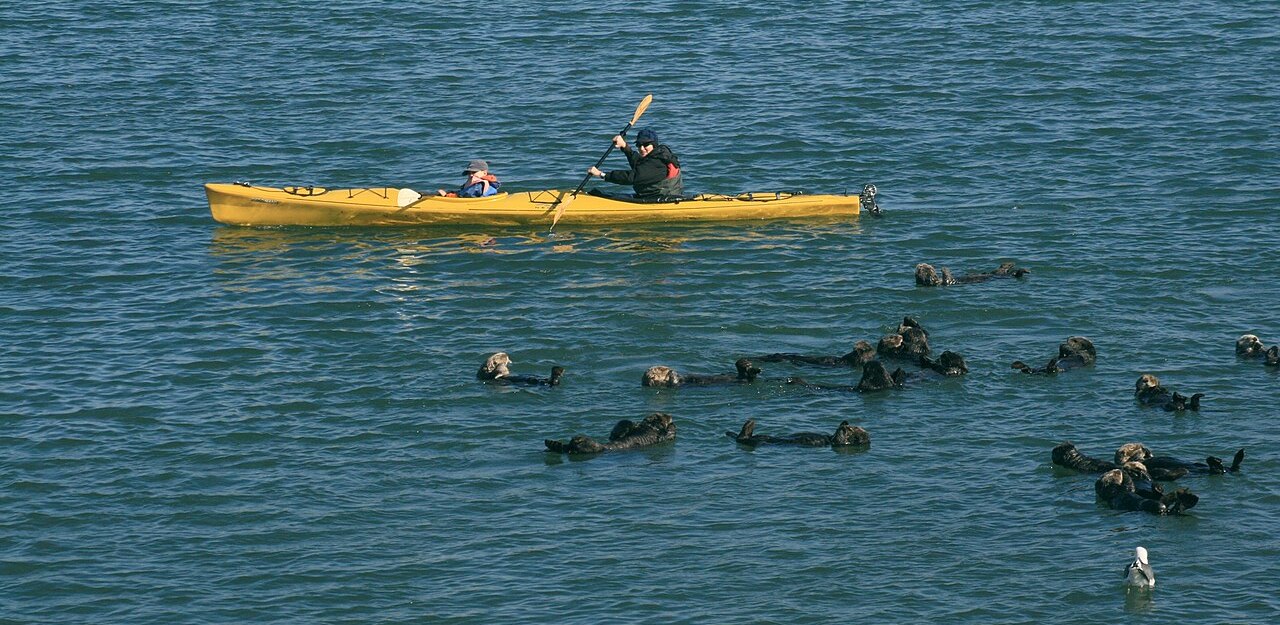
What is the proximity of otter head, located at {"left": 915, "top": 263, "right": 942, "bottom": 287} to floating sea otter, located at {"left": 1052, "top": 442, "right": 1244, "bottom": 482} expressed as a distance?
710 centimetres

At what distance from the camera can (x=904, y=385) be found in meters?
24.7

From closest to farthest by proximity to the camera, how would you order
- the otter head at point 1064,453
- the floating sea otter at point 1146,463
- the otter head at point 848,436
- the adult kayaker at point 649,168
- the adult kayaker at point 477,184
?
1. the floating sea otter at point 1146,463
2. the otter head at point 1064,453
3. the otter head at point 848,436
4. the adult kayaker at point 649,168
5. the adult kayaker at point 477,184

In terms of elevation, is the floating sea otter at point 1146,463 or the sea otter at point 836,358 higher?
the sea otter at point 836,358

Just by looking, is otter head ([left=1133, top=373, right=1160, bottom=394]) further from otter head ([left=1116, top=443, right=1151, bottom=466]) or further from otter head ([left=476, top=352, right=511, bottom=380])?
otter head ([left=476, top=352, right=511, bottom=380])

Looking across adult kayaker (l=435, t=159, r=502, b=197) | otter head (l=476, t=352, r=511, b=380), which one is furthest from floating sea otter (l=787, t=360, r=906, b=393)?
adult kayaker (l=435, t=159, r=502, b=197)

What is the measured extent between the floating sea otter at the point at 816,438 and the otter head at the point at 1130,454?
3047mm

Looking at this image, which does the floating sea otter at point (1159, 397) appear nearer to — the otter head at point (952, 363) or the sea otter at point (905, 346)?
the otter head at point (952, 363)

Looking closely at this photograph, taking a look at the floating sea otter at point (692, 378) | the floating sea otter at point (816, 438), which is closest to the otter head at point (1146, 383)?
the floating sea otter at point (816, 438)

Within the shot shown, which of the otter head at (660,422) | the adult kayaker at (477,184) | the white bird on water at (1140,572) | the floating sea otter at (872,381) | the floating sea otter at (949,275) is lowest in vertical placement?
the white bird on water at (1140,572)

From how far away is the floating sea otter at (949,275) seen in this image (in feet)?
94.2

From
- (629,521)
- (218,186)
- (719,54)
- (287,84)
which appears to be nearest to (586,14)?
(719,54)

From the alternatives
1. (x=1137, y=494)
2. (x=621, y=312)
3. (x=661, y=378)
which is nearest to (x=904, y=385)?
(x=661, y=378)

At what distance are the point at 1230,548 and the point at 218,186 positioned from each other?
1957cm

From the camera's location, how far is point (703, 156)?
1446 inches
